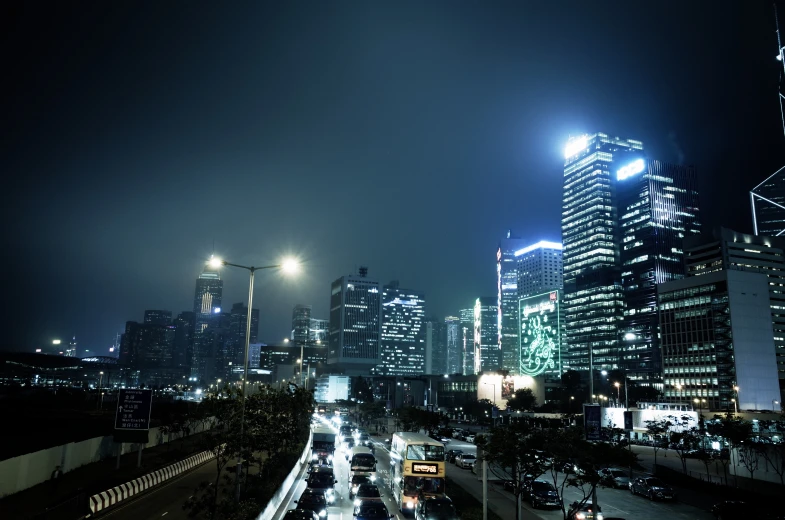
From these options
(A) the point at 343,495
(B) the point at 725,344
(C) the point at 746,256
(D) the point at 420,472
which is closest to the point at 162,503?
(A) the point at 343,495

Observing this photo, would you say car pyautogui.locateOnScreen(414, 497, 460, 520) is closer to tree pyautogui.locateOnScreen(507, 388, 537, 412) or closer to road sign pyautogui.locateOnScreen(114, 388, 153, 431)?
road sign pyautogui.locateOnScreen(114, 388, 153, 431)

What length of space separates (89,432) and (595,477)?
6101cm

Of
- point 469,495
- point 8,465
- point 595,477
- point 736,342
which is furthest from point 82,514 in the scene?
point 736,342

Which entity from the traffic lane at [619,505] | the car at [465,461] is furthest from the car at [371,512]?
the car at [465,461]

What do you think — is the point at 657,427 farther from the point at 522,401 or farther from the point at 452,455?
the point at 522,401

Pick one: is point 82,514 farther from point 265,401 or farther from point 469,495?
point 469,495

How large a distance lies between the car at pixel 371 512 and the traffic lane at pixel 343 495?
283cm

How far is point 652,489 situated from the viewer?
119 ft

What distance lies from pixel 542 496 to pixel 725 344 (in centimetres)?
12324

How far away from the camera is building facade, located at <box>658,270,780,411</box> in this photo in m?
130

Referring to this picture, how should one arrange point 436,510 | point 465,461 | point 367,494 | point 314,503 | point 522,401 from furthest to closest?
point 522,401 → point 465,461 → point 367,494 → point 314,503 → point 436,510

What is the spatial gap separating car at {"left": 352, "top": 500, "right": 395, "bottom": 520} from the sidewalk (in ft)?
42.4

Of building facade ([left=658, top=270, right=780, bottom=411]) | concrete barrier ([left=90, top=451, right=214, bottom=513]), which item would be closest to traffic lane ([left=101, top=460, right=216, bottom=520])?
concrete barrier ([left=90, top=451, right=214, bottom=513])

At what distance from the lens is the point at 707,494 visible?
3875 cm
